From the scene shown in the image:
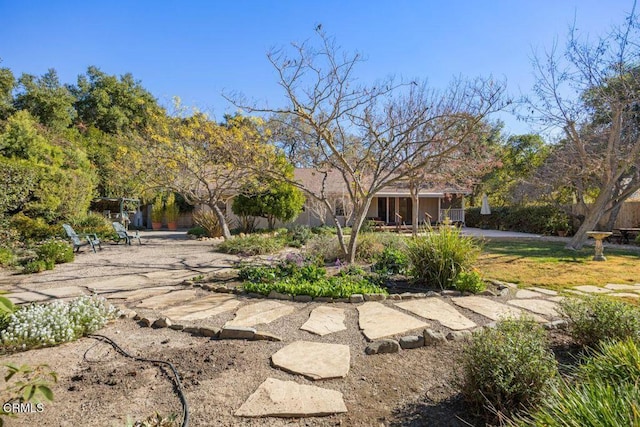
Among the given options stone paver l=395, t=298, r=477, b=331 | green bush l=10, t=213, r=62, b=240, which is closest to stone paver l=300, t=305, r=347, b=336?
stone paver l=395, t=298, r=477, b=331

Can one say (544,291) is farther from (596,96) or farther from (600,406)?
(596,96)

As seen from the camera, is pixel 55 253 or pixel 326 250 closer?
pixel 55 253

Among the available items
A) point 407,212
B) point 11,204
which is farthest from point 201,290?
point 407,212

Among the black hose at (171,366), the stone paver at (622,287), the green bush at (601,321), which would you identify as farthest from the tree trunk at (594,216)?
the black hose at (171,366)

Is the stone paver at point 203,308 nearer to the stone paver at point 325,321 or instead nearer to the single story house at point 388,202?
the stone paver at point 325,321

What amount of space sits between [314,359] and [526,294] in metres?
3.92

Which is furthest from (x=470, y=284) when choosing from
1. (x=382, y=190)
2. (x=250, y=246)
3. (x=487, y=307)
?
(x=382, y=190)

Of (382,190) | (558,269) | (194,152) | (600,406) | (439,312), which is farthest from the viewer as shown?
(382,190)

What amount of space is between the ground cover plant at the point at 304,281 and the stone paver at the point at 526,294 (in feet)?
6.77

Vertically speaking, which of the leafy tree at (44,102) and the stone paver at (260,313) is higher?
the leafy tree at (44,102)

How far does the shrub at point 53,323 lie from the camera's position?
326 centimetres

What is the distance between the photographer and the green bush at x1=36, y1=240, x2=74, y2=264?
25.6 ft

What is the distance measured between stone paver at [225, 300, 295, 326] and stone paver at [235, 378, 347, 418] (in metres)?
1.37

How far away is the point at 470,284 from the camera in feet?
16.8
